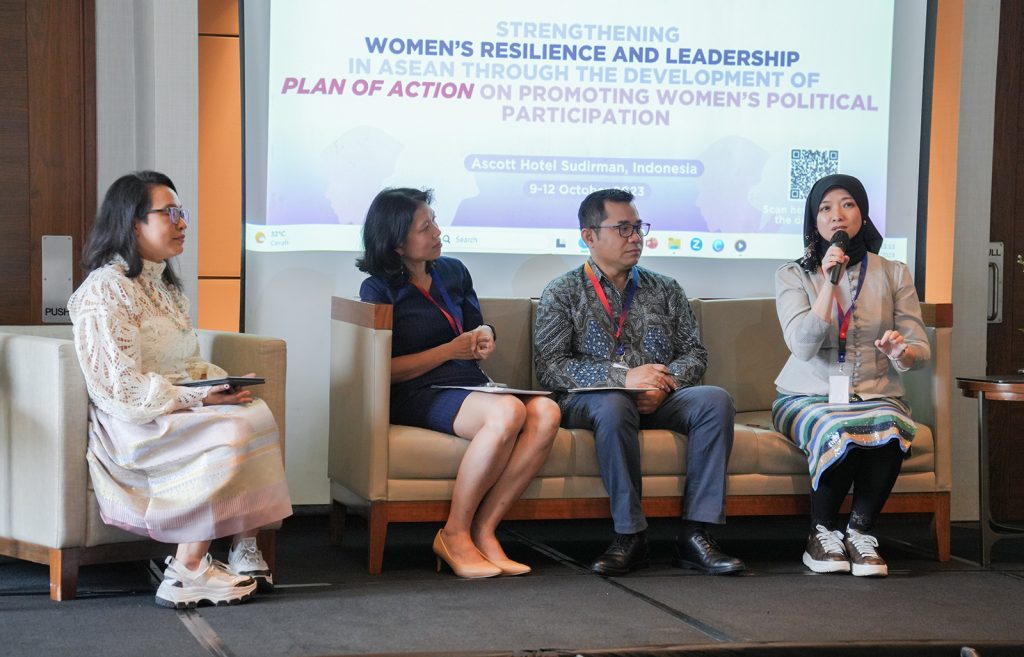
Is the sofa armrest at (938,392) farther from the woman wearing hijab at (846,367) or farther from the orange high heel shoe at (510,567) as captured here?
the orange high heel shoe at (510,567)

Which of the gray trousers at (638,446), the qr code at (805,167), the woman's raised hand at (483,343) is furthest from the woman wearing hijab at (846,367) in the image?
the woman's raised hand at (483,343)

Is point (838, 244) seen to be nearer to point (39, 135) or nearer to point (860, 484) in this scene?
point (860, 484)

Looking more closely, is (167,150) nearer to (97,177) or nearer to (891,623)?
(97,177)

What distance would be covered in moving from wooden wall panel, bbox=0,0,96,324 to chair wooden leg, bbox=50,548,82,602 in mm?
1347

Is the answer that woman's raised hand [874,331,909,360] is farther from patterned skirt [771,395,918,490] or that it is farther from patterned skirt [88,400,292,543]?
patterned skirt [88,400,292,543]

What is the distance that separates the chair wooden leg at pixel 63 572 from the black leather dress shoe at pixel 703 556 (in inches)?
71.0

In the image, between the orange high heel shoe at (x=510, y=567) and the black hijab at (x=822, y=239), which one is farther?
the black hijab at (x=822, y=239)

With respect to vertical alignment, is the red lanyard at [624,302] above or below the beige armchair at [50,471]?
above

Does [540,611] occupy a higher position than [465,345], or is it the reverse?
[465,345]

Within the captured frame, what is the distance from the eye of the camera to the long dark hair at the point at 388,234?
3914 mm

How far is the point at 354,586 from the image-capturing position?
11.5 ft

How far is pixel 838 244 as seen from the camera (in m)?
3.89

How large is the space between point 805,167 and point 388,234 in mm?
1807

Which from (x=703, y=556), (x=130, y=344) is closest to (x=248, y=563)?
(x=130, y=344)
